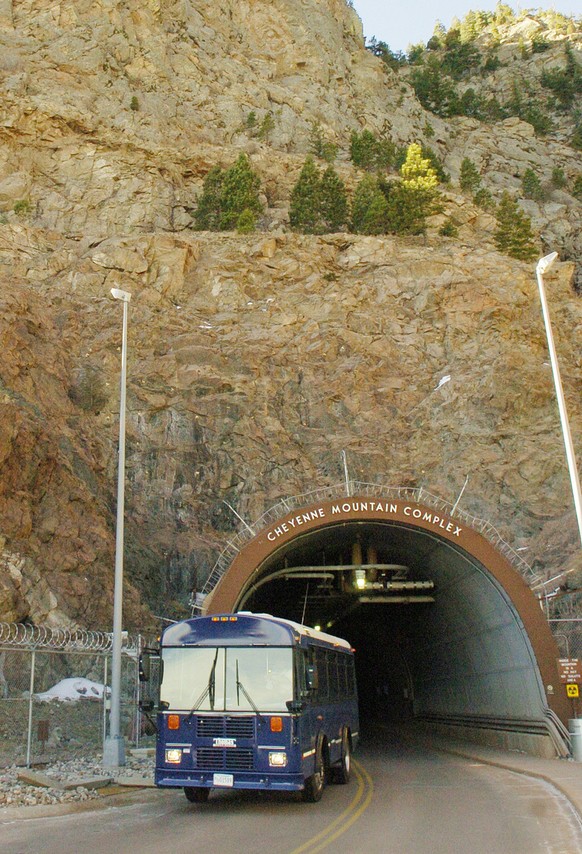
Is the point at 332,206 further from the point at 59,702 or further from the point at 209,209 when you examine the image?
the point at 59,702

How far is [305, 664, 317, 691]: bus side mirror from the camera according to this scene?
13997mm

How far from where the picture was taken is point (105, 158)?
55.0m

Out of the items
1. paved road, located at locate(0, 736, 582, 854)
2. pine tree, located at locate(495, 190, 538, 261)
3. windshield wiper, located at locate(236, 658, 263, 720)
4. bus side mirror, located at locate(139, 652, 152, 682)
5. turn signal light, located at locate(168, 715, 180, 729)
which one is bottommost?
paved road, located at locate(0, 736, 582, 854)

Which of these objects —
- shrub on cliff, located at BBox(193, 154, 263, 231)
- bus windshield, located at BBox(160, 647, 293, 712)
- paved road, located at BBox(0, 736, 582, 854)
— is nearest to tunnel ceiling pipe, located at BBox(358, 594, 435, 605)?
paved road, located at BBox(0, 736, 582, 854)

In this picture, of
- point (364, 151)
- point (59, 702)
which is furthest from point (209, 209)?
point (59, 702)

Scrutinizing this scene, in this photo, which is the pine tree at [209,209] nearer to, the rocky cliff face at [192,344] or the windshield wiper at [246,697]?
the rocky cliff face at [192,344]

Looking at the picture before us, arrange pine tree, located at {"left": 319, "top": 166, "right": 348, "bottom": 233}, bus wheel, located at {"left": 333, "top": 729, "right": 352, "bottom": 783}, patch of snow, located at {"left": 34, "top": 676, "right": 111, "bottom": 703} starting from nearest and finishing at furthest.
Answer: bus wheel, located at {"left": 333, "top": 729, "right": 352, "bottom": 783} < patch of snow, located at {"left": 34, "top": 676, "right": 111, "bottom": 703} < pine tree, located at {"left": 319, "top": 166, "right": 348, "bottom": 233}

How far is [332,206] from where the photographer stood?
54750 mm

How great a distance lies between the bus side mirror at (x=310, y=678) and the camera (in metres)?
14.0

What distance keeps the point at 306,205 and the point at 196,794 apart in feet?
151

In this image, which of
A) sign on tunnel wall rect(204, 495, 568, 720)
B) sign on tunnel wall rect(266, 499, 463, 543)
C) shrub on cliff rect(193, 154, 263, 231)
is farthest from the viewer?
shrub on cliff rect(193, 154, 263, 231)

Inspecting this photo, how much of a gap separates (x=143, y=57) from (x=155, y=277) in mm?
31240

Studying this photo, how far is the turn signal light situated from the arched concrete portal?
8.04m

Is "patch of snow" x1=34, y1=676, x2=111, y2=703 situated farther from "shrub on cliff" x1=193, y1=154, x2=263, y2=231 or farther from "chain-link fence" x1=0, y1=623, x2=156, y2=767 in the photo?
"shrub on cliff" x1=193, y1=154, x2=263, y2=231
